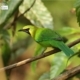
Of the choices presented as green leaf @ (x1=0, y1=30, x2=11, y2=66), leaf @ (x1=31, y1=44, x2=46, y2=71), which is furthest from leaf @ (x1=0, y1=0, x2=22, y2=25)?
green leaf @ (x1=0, y1=30, x2=11, y2=66)

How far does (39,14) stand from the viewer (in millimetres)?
1568

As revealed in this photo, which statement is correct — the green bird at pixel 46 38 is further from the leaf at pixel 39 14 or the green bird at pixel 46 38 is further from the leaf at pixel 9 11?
the leaf at pixel 9 11

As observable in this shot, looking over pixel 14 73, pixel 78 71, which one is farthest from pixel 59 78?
pixel 14 73

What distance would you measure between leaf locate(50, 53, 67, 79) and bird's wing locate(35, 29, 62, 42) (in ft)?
0.50

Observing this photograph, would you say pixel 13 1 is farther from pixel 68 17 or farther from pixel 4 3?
pixel 68 17

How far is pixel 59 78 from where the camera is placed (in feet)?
3.53

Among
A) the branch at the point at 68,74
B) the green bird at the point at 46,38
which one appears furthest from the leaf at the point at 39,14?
the branch at the point at 68,74

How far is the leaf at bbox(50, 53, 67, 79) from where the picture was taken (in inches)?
52.2

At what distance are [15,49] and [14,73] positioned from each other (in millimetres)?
2281

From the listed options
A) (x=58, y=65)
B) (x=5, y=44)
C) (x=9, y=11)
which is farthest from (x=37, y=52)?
(x=5, y=44)

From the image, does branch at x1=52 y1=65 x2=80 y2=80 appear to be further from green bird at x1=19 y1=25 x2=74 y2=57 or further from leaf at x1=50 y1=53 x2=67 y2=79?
green bird at x1=19 y1=25 x2=74 y2=57

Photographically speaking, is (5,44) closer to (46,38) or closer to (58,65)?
(46,38)

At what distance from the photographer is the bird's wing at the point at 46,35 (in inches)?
61.6

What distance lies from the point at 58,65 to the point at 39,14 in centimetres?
32
